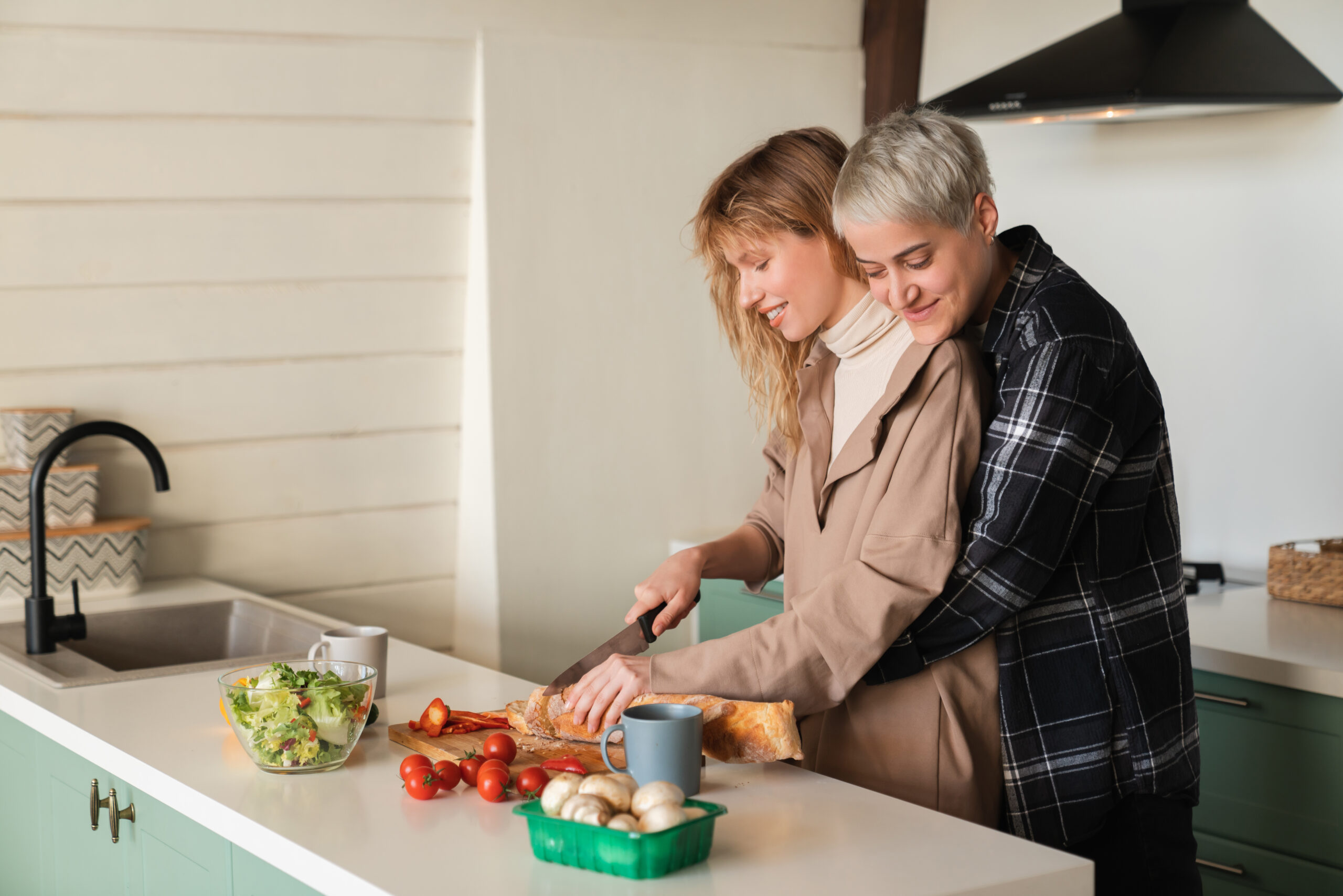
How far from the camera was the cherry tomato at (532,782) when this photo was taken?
118cm

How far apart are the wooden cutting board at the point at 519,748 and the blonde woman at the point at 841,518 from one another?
4 centimetres

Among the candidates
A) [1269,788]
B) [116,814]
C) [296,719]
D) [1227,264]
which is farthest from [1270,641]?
[116,814]

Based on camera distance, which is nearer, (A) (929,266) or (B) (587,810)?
(B) (587,810)

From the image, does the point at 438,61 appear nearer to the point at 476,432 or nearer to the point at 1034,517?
the point at 476,432

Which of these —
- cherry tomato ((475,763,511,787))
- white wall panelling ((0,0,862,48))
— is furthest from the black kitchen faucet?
cherry tomato ((475,763,511,787))

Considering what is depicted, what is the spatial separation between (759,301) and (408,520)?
1436 mm

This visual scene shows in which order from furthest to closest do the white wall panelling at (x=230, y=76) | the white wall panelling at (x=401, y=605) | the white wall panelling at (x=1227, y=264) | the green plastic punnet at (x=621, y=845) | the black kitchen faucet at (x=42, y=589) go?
the white wall panelling at (x=401, y=605) → the white wall panelling at (x=1227, y=264) → the white wall panelling at (x=230, y=76) → the black kitchen faucet at (x=42, y=589) → the green plastic punnet at (x=621, y=845)

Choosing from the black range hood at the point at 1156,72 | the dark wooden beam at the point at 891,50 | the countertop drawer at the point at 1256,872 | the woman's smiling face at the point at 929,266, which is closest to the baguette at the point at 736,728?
the woman's smiling face at the point at 929,266

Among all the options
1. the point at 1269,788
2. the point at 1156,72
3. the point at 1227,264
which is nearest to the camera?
the point at 1269,788

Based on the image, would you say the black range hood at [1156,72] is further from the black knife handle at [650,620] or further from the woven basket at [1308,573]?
the black knife handle at [650,620]

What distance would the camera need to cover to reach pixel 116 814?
4.74 ft

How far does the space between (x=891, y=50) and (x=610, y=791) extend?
2.43 metres

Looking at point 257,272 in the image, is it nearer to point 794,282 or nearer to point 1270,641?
point 794,282

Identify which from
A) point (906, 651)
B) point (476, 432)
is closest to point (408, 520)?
point (476, 432)
